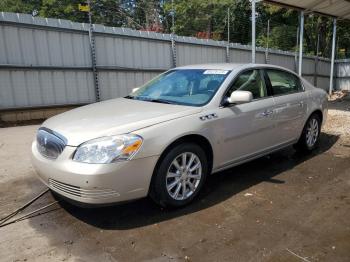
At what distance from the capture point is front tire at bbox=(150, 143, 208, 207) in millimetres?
3594

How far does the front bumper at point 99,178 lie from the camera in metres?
3.18

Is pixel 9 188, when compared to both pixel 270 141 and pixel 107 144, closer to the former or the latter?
pixel 107 144

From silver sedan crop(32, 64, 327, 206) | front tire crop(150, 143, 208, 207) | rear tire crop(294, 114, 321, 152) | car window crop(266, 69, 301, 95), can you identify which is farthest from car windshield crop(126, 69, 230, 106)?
rear tire crop(294, 114, 321, 152)

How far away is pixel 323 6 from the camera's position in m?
12.4

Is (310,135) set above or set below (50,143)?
below

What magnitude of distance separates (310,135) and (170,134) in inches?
134

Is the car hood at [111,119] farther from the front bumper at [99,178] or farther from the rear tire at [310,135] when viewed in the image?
the rear tire at [310,135]

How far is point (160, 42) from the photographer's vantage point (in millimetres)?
12359

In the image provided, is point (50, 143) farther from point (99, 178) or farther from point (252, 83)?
point (252, 83)

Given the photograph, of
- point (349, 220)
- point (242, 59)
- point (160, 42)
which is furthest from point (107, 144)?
point (242, 59)

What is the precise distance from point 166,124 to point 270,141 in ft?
6.56

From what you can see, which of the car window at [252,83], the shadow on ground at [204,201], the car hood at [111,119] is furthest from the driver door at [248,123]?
the car hood at [111,119]

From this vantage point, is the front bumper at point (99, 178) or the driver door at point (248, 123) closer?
the front bumper at point (99, 178)

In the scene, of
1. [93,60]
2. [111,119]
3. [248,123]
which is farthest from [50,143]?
[93,60]
